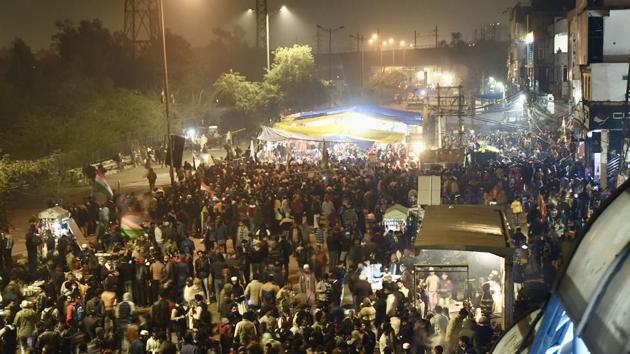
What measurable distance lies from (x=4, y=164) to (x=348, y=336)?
16410 millimetres

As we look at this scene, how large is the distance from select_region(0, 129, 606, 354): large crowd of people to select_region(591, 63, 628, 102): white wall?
6.57m

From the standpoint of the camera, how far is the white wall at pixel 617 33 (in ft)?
97.9

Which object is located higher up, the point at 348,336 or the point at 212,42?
the point at 212,42

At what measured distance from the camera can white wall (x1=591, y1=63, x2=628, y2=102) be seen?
2956 cm

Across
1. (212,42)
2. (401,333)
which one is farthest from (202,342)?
(212,42)

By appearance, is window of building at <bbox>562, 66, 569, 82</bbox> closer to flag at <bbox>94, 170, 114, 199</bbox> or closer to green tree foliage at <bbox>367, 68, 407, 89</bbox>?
flag at <bbox>94, 170, 114, 199</bbox>

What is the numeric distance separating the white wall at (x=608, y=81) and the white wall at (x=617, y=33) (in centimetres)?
81

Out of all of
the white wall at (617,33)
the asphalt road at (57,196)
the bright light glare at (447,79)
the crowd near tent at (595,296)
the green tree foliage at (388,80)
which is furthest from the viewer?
the bright light glare at (447,79)

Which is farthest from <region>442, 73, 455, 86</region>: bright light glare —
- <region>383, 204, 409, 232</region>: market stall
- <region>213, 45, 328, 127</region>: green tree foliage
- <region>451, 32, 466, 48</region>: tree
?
<region>383, 204, 409, 232</region>: market stall

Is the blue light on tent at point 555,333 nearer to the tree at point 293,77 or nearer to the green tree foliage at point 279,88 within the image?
the green tree foliage at point 279,88

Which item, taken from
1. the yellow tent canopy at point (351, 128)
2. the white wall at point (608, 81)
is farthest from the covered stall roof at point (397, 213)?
the white wall at point (608, 81)

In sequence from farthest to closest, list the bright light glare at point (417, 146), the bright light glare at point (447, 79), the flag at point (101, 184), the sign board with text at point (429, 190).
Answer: the bright light glare at point (447, 79), the bright light glare at point (417, 146), the flag at point (101, 184), the sign board with text at point (429, 190)

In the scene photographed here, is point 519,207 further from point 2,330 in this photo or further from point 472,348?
point 2,330

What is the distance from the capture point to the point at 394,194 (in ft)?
72.3
